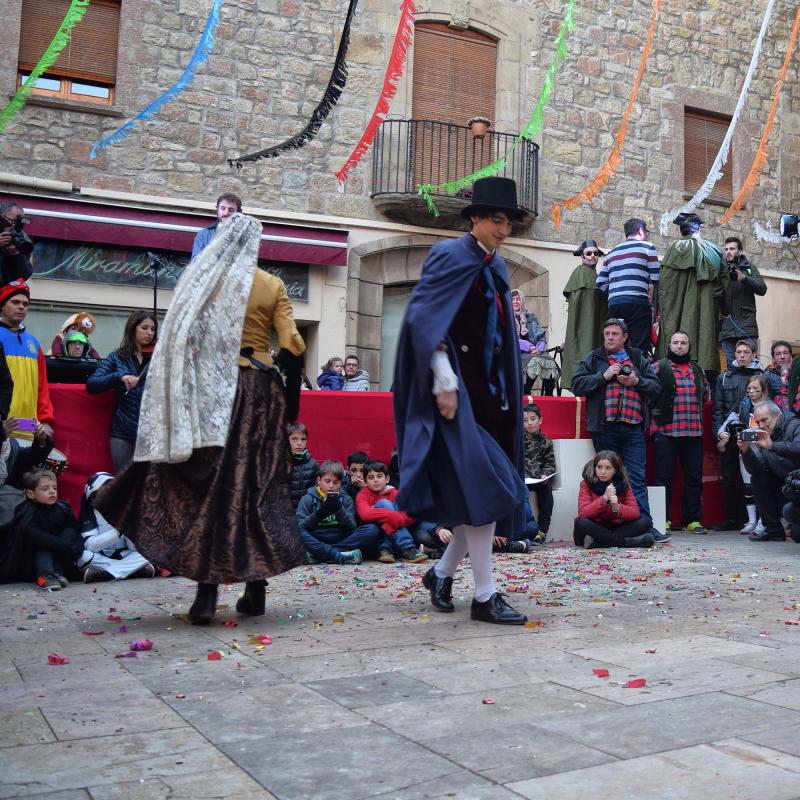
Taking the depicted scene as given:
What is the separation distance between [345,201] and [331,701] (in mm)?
13121

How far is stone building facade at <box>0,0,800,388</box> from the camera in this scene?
14531mm

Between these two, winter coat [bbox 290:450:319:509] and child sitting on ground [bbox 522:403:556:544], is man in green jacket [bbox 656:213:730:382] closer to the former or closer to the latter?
child sitting on ground [bbox 522:403:556:544]

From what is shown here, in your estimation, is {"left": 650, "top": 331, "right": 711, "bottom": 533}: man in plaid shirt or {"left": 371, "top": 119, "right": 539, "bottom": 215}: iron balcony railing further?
{"left": 371, "top": 119, "right": 539, "bottom": 215}: iron balcony railing

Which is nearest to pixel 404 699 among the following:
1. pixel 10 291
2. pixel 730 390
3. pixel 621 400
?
pixel 10 291

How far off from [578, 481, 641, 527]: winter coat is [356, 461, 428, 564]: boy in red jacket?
4.95 feet

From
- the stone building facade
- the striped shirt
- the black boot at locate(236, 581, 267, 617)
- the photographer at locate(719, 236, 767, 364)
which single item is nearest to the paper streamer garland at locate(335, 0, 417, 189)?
the stone building facade

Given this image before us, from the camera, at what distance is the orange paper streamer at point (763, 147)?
1738cm

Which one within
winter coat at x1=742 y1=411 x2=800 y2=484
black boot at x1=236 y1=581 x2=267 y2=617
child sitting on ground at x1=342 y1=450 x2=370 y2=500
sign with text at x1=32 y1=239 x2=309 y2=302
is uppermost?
sign with text at x1=32 y1=239 x2=309 y2=302

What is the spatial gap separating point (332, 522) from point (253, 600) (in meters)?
2.63

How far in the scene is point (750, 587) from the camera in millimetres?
5969

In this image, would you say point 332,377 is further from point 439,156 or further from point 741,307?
point 439,156

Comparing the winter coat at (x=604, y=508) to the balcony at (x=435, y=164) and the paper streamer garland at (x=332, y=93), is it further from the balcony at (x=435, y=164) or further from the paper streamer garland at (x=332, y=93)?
the balcony at (x=435, y=164)

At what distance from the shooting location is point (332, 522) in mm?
7625

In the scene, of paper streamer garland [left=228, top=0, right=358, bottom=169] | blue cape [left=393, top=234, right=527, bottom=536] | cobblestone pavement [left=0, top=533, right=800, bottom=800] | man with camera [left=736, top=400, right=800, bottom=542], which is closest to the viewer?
cobblestone pavement [left=0, top=533, right=800, bottom=800]
